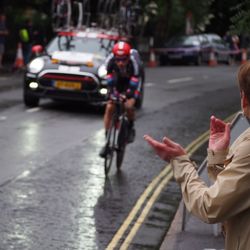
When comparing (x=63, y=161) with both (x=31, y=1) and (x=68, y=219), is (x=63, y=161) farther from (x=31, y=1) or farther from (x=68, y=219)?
(x=31, y=1)

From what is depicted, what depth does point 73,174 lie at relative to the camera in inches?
388

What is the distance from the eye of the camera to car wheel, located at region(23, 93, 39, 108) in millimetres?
16594

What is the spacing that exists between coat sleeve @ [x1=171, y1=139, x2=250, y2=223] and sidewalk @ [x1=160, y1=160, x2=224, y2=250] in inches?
138

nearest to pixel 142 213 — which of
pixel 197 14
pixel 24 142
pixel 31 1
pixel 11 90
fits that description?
pixel 24 142

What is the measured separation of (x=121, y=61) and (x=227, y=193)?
7.78 meters

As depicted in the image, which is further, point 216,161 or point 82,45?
point 82,45

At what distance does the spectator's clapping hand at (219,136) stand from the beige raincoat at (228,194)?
0.23 ft

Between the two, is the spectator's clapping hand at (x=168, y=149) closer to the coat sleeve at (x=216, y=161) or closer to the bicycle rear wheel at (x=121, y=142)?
the coat sleeve at (x=216, y=161)

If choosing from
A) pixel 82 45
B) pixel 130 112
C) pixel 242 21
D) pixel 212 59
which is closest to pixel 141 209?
pixel 242 21

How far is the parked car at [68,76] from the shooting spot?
1619 centimetres

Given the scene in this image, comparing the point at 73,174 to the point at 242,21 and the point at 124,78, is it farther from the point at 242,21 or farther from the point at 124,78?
the point at 242,21

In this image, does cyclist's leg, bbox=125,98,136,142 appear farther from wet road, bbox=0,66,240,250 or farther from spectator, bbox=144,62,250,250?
spectator, bbox=144,62,250,250

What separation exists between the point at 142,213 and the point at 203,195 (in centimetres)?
489

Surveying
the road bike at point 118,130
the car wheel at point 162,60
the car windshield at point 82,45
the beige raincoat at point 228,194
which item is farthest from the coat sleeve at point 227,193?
the car wheel at point 162,60
